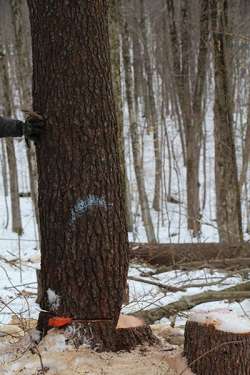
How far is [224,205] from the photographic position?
9.79 metres

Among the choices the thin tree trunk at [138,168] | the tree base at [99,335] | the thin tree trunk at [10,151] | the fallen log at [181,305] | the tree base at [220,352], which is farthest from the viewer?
the thin tree trunk at [10,151]

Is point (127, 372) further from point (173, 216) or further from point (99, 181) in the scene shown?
point (173, 216)

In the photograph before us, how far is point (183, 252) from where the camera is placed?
8836 millimetres

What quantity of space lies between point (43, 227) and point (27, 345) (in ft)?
2.59

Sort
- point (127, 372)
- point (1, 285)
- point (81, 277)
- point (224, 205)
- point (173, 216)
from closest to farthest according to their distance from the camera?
→ 1. point (127, 372)
2. point (81, 277)
3. point (1, 285)
4. point (224, 205)
5. point (173, 216)

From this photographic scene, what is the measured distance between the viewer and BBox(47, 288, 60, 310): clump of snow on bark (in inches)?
136

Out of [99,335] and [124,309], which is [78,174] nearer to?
[99,335]

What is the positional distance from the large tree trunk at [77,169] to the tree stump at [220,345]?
23.7 inches

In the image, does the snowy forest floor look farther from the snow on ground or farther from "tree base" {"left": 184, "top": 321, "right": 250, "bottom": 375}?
"tree base" {"left": 184, "top": 321, "right": 250, "bottom": 375}

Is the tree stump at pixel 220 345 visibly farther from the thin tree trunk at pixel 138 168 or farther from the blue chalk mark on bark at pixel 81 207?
the thin tree trunk at pixel 138 168

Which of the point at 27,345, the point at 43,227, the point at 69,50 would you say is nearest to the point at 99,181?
the point at 43,227

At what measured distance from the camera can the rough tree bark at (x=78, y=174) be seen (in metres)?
3.42

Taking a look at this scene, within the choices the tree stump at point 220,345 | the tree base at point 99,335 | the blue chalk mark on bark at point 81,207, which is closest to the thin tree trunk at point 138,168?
the tree base at point 99,335

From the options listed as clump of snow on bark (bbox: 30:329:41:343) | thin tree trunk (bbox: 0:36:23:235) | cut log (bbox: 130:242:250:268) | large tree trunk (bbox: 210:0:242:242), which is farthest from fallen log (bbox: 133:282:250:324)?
thin tree trunk (bbox: 0:36:23:235)
